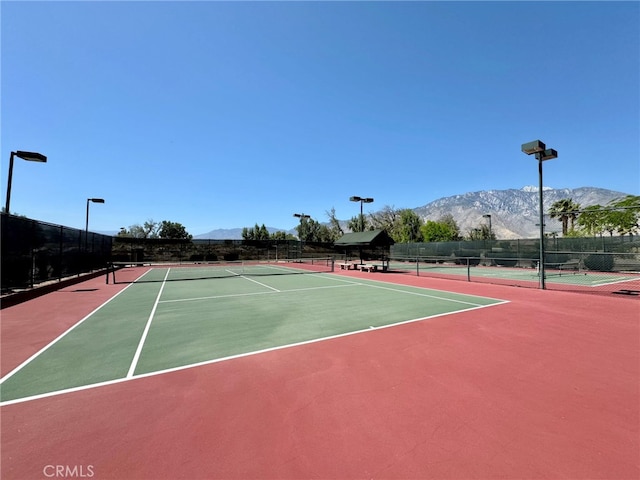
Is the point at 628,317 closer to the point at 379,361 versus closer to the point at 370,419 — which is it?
the point at 379,361

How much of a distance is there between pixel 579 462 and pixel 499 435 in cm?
64

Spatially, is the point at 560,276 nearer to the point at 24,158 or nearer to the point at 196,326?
the point at 196,326

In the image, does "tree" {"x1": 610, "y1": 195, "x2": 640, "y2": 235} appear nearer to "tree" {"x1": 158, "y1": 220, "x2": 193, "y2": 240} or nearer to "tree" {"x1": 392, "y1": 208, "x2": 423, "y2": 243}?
"tree" {"x1": 392, "y1": 208, "x2": 423, "y2": 243}

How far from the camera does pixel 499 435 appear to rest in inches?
119

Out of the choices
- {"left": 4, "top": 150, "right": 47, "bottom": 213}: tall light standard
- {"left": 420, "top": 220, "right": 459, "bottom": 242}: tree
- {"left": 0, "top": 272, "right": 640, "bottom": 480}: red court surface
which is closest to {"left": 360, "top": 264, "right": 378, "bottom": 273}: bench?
{"left": 0, "top": 272, "right": 640, "bottom": 480}: red court surface

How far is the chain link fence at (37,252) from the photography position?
1001 cm

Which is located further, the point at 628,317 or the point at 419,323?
the point at 628,317

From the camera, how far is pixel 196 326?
717 centimetres

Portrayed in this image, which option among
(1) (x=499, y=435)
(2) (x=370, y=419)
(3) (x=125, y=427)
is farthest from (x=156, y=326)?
(1) (x=499, y=435)

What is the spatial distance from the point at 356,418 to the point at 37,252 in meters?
15.5

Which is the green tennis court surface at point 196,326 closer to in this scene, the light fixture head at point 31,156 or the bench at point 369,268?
the light fixture head at point 31,156

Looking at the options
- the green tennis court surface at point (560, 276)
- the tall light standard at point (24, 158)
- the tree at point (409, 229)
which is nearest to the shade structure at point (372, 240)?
the green tennis court surface at point (560, 276)

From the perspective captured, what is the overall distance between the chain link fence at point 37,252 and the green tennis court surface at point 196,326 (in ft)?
11.1

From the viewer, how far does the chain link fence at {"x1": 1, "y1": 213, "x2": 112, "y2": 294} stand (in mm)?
10008
